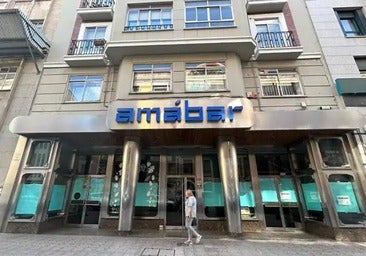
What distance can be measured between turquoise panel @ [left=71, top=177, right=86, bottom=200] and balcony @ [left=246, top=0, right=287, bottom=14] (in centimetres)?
1347

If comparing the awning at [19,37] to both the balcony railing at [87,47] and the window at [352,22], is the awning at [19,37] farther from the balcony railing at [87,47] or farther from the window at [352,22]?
the window at [352,22]

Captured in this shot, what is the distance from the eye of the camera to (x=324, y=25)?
11.4 metres

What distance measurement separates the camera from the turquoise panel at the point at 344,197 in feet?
26.6

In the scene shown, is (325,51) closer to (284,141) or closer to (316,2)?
(316,2)

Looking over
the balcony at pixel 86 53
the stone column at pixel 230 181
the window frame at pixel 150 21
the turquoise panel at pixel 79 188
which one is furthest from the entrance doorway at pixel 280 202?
the balcony at pixel 86 53

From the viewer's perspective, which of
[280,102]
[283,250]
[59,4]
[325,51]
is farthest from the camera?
[59,4]

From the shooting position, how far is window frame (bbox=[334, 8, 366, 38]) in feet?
37.2

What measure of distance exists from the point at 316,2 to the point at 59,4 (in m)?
16.2

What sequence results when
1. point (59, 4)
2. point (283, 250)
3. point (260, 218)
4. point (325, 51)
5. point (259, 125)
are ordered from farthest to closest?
1. point (59, 4)
2. point (325, 51)
3. point (260, 218)
4. point (259, 125)
5. point (283, 250)

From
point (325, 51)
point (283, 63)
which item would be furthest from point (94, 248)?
point (325, 51)

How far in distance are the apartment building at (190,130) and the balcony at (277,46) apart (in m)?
0.06

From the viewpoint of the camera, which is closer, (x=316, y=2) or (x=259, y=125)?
(x=259, y=125)

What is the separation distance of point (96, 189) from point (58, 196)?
1.70 m

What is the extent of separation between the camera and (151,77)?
998cm
